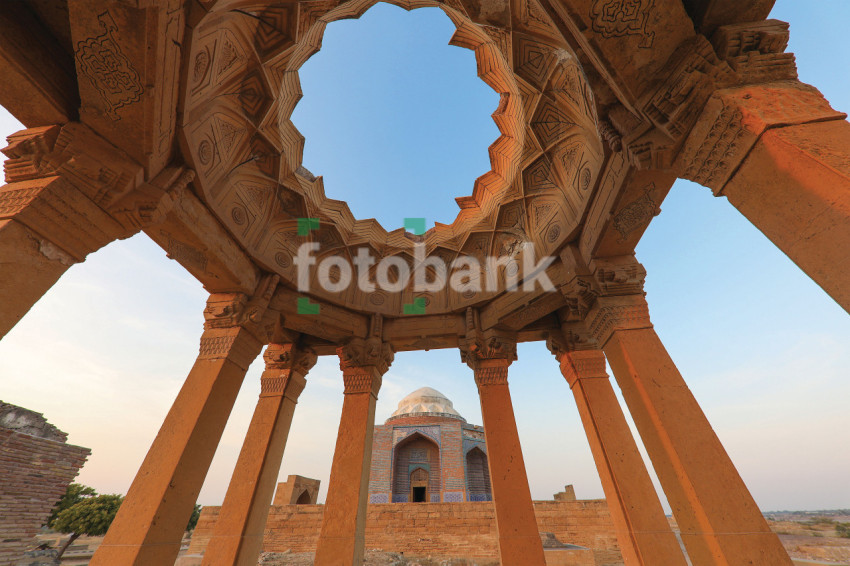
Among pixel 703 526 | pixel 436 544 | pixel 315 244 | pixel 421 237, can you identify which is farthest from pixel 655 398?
pixel 436 544

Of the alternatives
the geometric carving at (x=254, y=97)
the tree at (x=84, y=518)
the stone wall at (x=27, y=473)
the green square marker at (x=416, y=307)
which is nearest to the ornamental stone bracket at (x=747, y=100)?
the geometric carving at (x=254, y=97)

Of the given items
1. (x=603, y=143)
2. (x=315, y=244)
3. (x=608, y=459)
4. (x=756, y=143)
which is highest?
(x=315, y=244)

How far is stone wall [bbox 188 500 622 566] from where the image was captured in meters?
12.7

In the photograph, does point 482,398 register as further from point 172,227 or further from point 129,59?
point 129,59

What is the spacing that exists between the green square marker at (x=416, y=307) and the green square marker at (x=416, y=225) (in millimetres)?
1692

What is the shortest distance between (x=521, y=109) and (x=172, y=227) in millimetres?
5845

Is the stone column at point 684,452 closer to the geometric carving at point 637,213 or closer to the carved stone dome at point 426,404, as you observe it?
the geometric carving at point 637,213

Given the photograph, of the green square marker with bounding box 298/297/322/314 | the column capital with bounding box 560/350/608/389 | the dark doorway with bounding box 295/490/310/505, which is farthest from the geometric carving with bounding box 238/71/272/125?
the dark doorway with bounding box 295/490/310/505

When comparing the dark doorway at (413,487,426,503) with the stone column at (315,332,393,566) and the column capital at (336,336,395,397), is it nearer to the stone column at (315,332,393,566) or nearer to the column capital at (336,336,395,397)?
the stone column at (315,332,393,566)

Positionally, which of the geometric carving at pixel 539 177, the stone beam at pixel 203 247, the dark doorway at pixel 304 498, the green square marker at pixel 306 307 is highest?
the geometric carving at pixel 539 177

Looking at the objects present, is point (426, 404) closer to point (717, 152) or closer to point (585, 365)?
point (585, 365)

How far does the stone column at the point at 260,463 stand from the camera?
5602mm

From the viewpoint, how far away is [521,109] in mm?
5992

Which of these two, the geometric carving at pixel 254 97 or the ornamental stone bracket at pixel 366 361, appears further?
the ornamental stone bracket at pixel 366 361
